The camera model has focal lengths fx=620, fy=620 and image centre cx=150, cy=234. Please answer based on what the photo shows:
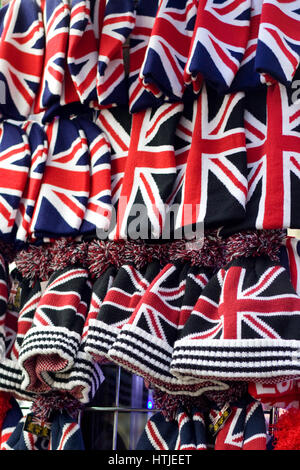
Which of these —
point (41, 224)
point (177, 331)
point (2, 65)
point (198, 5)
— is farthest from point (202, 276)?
point (2, 65)

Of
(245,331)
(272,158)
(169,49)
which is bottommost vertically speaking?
(245,331)

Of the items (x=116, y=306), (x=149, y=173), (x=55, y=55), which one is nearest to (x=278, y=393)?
(x=116, y=306)

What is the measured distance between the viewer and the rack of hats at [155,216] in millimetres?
944

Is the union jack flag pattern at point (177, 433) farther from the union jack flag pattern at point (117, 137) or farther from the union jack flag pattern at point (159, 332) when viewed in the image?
the union jack flag pattern at point (117, 137)

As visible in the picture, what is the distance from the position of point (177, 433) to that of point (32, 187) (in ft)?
1.73

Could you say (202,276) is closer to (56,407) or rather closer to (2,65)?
(56,407)

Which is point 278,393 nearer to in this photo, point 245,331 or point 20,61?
point 245,331

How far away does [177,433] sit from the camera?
1.06 m

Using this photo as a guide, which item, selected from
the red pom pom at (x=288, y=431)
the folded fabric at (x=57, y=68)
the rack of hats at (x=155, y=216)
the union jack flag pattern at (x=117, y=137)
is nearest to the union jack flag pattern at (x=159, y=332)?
the rack of hats at (x=155, y=216)

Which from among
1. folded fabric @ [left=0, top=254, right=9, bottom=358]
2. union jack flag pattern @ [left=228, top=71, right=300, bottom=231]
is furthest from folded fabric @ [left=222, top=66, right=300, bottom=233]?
folded fabric @ [left=0, top=254, right=9, bottom=358]

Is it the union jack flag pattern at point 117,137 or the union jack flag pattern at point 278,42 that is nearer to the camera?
the union jack flag pattern at point 278,42

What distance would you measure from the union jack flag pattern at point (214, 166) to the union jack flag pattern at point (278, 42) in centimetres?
10

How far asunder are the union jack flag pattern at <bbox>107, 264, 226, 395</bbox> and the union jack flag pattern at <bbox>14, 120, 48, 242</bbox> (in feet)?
1.01

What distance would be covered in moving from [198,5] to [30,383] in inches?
28.8
